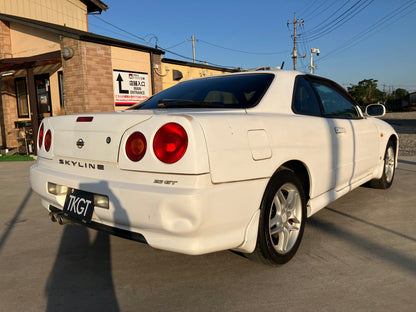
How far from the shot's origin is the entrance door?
11.0m

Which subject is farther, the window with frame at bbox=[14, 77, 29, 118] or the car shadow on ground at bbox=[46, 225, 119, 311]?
the window with frame at bbox=[14, 77, 29, 118]

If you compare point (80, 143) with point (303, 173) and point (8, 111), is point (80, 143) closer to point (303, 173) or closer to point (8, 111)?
point (303, 173)

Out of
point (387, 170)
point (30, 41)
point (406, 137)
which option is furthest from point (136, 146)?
point (406, 137)

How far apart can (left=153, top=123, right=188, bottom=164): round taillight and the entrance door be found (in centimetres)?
1037

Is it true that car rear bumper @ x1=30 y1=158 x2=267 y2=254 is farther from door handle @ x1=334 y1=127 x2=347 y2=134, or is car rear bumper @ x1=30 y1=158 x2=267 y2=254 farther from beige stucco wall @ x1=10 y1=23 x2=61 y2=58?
beige stucco wall @ x1=10 y1=23 x2=61 y2=58

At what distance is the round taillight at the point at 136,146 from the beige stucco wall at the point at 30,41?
9884 mm

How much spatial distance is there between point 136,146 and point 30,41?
11382 mm

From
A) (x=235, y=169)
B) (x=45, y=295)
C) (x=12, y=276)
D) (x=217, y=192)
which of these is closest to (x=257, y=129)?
(x=235, y=169)

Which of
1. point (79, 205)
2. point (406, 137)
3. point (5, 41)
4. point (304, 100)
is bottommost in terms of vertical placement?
point (406, 137)

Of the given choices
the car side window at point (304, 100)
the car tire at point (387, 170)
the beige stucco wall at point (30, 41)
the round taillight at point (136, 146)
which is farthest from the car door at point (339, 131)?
the beige stucco wall at point (30, 41)

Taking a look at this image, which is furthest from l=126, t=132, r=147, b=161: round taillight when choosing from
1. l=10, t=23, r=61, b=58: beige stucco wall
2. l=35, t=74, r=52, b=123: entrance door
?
l=35, t=74, r=52, b=123: entrance door

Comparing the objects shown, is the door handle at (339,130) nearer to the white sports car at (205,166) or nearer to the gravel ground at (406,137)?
the white sports car at (205,166)

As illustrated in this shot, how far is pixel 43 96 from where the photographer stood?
441 inches

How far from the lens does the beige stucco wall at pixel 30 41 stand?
10625mm
